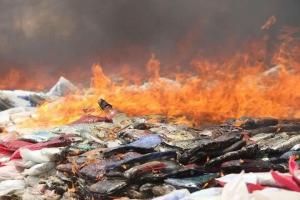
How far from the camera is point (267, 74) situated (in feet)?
27.1

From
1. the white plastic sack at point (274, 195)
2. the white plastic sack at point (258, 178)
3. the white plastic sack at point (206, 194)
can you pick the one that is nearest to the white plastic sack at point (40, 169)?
the white plastic sack at point (206, 194)

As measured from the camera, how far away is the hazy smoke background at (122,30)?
971 centimetres

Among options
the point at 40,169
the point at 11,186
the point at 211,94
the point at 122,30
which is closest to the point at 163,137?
the point at 40,169

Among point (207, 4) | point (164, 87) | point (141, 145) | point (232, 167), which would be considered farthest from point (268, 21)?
point (232, 167)

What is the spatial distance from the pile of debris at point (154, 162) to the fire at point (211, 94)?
39.9 inches

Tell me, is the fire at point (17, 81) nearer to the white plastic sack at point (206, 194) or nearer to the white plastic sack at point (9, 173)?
the white plastic sack at point (9, 173)

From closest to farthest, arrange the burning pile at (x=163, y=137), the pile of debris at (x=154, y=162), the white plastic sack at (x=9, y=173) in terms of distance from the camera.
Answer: the pile of debris at (x=154, y=162) < the burning pile at (x=163, y=137) < the white plastic sack at (x=9, y=173)

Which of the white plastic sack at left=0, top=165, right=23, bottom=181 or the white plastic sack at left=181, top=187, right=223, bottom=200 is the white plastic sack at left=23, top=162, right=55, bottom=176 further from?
the white plastic sack at left=181, top=187, right=223, bottom=200

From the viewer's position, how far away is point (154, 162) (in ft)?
14.1

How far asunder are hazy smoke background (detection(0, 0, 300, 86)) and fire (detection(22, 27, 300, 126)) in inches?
21.0

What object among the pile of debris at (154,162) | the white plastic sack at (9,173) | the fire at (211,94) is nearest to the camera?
the pile of debris at (154,162)

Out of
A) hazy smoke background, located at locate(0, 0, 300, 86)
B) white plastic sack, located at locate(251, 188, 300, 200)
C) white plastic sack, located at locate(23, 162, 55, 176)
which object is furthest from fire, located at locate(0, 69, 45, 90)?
white plastic sack, located at locate(251, 188, 300, 200)

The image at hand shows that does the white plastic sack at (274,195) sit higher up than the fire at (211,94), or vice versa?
the fire at (211,94)

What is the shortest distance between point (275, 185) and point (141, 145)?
195 centimetres
